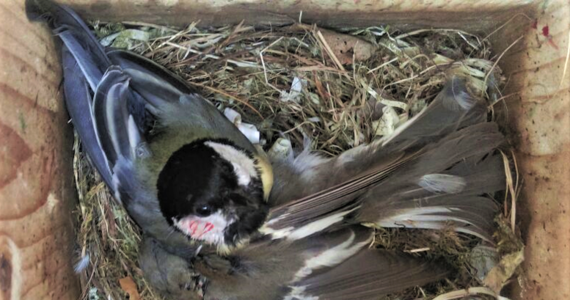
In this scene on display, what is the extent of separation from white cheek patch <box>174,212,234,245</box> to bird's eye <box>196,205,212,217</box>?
0.02m

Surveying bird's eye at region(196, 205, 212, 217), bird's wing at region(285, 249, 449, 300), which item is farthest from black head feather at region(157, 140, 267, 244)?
bird's wing at region(285, 249, 449, 300)

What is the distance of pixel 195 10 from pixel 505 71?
2.32ft

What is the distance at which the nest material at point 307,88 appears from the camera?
1119 mm

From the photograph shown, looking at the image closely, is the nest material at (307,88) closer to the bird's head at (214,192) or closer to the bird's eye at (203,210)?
the bird's head at (214,192)

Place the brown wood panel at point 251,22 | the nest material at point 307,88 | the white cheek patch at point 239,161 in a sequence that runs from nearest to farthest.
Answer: the brown wood panel at point 251,22 → the white cheek patch at point 239,161 → the nest material at point 307,88

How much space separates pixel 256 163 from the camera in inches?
41.4

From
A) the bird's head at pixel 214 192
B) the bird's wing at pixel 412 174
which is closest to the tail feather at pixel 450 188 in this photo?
the bird's wing at pixel 412 174

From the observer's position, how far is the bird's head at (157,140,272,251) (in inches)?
36.4

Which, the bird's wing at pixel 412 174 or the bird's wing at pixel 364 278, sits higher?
the bird's wing at pixel 412 174

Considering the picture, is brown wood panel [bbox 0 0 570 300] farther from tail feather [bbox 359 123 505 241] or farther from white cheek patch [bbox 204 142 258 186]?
white cheek patch [bbox 204 142 258 186]

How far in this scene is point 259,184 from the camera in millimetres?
1021

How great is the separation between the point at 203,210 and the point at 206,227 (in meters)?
0.07

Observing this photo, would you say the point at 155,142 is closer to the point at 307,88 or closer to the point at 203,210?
the point at 203,210

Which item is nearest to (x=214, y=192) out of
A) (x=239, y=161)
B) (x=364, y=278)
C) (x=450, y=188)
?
(x=239, y=161)
